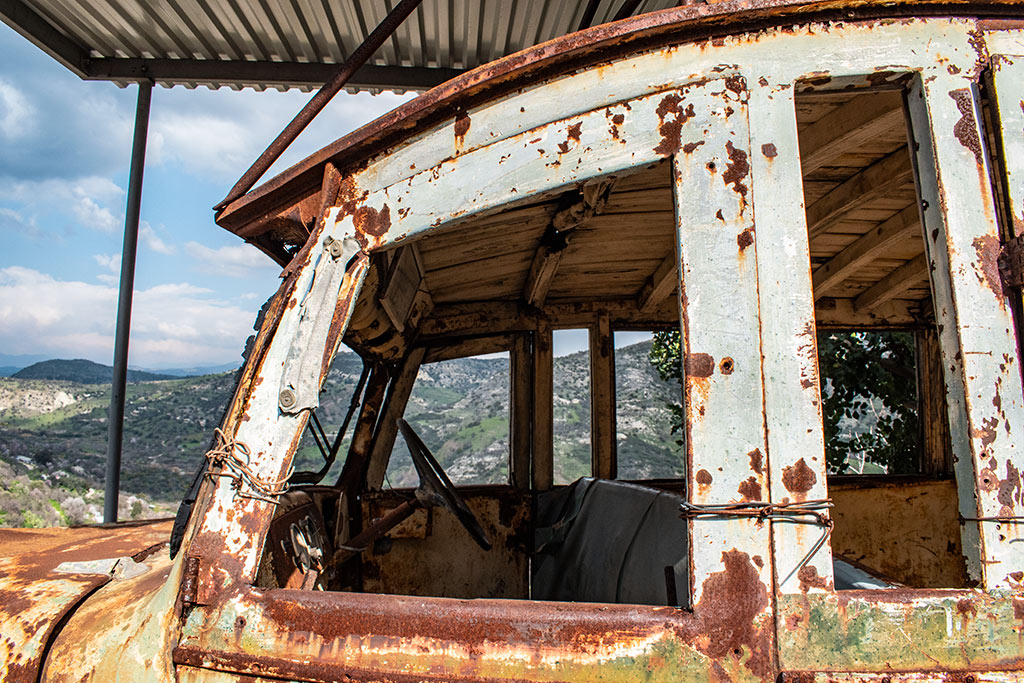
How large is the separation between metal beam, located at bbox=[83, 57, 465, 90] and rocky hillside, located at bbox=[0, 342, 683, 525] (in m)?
2.02

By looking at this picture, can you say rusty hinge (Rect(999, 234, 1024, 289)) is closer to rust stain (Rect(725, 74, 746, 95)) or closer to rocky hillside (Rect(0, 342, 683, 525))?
rust stain (Rect(725, 74, 746, 95))

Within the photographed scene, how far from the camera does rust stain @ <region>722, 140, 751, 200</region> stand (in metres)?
1.51

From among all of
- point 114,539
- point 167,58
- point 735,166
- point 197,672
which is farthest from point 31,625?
point 167,58

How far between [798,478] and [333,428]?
9.10ft

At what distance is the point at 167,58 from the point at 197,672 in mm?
4661

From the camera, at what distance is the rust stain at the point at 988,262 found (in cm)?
145

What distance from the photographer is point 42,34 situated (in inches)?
177

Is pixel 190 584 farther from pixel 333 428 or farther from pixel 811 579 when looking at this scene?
pixel 333 428

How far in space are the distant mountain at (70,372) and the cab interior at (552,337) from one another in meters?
16.7

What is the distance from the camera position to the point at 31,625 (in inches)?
66.9

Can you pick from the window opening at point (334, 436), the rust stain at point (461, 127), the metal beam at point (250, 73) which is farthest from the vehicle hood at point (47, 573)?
the metal beam at point (250, 73)

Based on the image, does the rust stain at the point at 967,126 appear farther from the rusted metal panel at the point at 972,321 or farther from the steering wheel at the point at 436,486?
the steering wheel at the point at 436,486

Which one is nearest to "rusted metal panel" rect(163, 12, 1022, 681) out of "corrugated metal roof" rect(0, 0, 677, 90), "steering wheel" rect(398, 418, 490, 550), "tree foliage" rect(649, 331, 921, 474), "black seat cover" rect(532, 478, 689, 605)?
"black seat cover" rect(532, 478, 689, 605)

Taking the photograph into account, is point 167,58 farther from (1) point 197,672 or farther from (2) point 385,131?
(1) point 197,672
